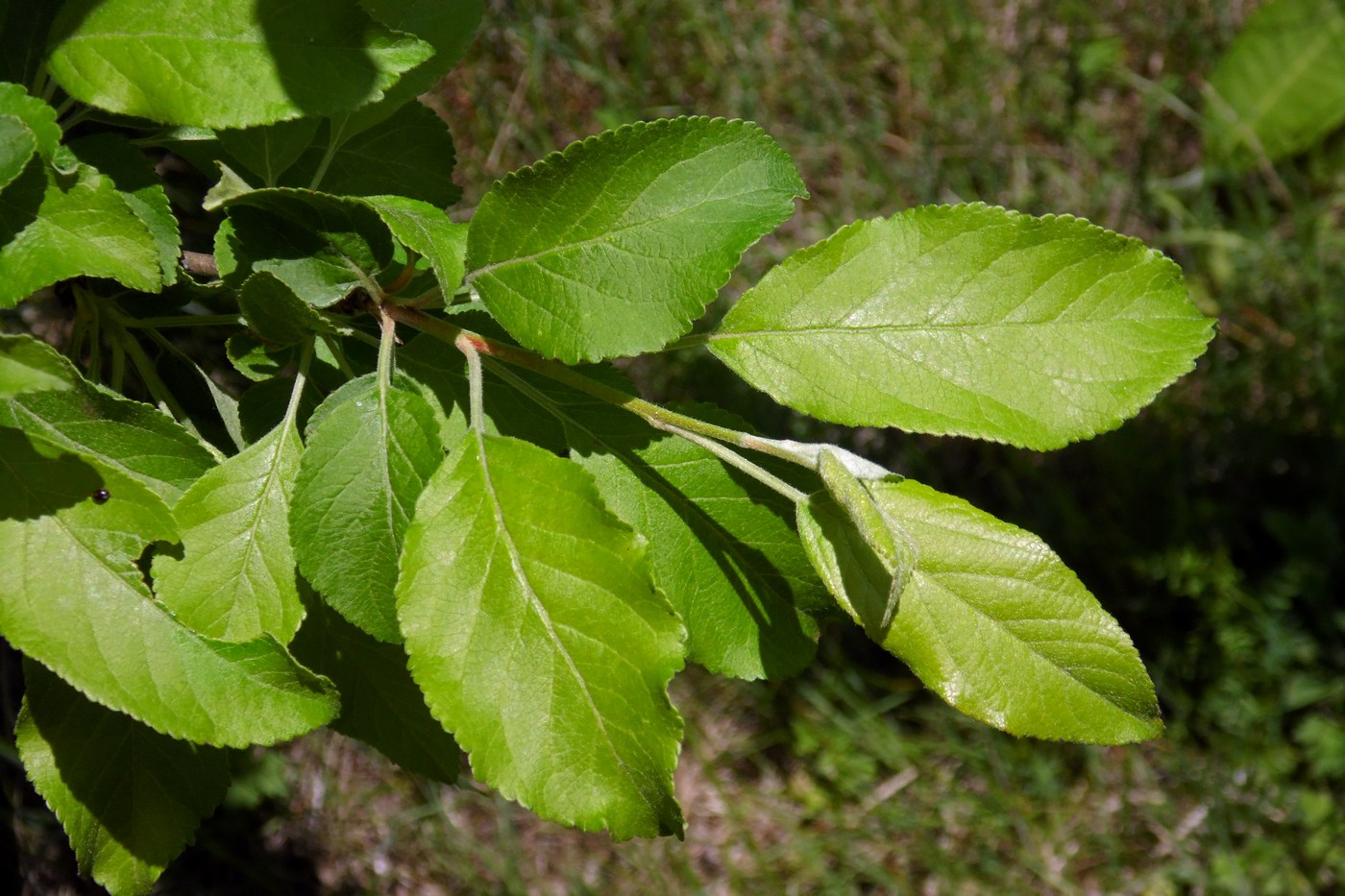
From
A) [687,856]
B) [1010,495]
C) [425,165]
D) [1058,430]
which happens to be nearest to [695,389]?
[1010,495]

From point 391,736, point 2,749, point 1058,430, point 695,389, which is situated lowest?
point 2,749

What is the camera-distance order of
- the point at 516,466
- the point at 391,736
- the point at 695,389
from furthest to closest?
the point at 695,389 → the point at 391,736 → the point at 516,466

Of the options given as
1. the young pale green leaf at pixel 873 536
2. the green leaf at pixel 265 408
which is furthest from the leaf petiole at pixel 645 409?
the green leaf at pixel 265 408

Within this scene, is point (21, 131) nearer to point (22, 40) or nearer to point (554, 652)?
point (22, 40)

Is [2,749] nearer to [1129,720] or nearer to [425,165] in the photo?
[425,165]

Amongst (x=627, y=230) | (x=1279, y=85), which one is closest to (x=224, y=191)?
(x=627, y=230)

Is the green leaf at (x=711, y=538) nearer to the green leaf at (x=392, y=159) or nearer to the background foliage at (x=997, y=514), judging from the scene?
the green leaf at (x=392, y=159)
